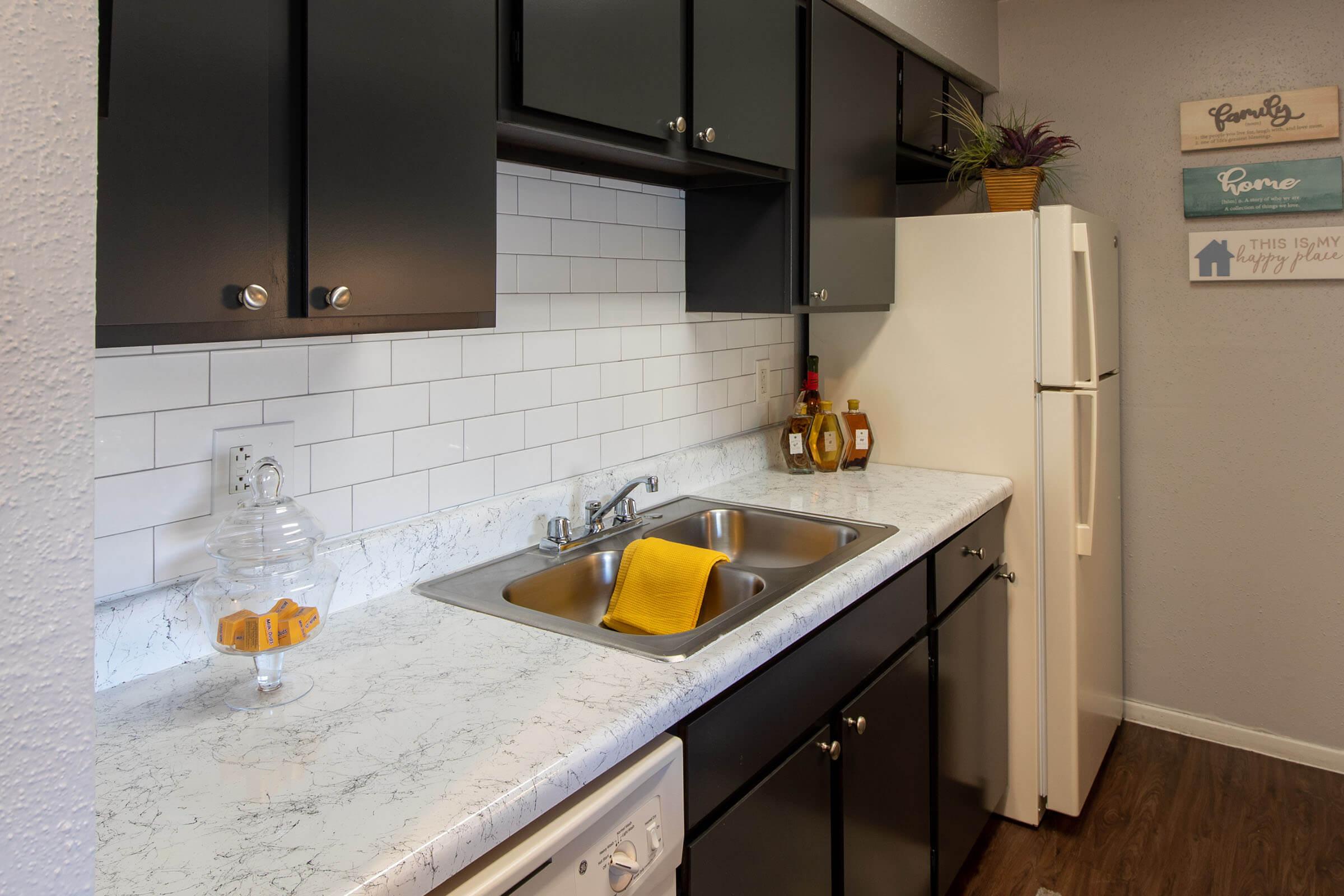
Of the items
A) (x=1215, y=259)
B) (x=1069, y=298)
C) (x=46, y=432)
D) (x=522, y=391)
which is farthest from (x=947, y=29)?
(x=46, y=432)

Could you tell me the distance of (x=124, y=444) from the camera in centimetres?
126

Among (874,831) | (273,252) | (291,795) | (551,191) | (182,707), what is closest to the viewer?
(291,795)

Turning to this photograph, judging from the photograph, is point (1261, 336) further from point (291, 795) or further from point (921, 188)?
point (291, 795)

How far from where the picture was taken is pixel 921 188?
10.7ft

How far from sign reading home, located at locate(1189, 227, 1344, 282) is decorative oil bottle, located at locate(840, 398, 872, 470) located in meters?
1.16

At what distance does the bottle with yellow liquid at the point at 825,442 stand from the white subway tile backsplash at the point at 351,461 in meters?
1.29

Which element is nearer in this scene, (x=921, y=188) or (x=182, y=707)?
(x=182, y=707)

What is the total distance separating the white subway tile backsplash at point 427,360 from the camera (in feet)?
5.39

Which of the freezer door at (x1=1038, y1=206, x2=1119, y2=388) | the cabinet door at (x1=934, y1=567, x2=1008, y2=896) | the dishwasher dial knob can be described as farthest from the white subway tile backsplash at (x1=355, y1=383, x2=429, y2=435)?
the freezer door at (x1=1038, y1=206, x2=1119, y2=388)

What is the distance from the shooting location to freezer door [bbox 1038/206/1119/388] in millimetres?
2387

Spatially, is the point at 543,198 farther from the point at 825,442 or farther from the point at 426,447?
the point at 825,442

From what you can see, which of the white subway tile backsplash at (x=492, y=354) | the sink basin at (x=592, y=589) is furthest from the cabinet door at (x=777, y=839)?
the white subway tile backsplash at (x=492, y=354)

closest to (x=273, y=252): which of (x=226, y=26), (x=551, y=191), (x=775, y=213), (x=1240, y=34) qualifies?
(x=226, y=26)

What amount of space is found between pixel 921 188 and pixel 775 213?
4.25 ft
